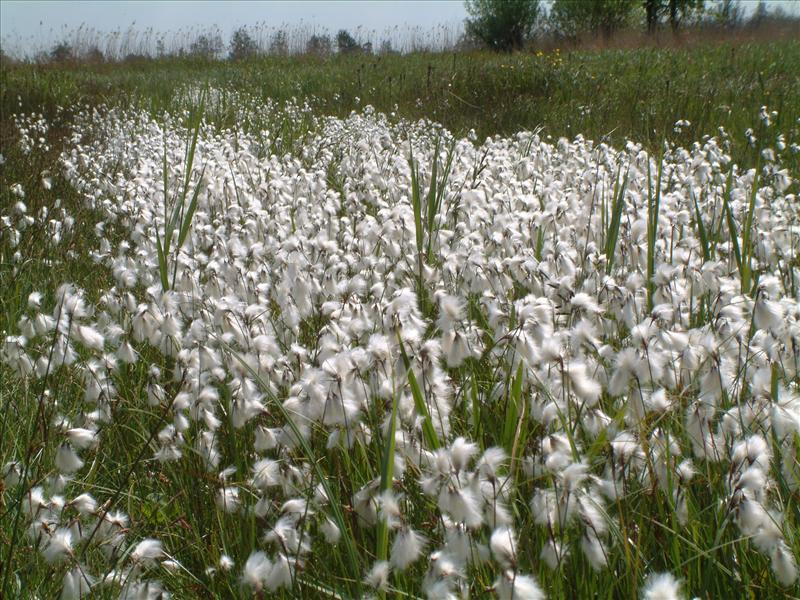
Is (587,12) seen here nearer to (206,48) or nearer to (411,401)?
(206,48)

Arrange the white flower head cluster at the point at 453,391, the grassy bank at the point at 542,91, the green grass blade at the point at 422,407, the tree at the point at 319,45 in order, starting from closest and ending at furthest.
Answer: the white flower head cluster at the point at 453,391, the green grass blade at the point at 422,407, the grassy bank at the point at 542,91, the tree at the point at 319,45

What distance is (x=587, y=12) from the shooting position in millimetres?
50500

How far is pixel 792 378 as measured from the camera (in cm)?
262

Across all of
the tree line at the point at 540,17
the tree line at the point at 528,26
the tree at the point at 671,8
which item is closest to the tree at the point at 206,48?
the tree line at the point at 528,26

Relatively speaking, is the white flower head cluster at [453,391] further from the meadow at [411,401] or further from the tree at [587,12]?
the tree at [587,12]

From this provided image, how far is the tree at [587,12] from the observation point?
1945 inches

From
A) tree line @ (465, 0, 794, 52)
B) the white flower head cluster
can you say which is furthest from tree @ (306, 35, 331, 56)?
the white flower head cluster

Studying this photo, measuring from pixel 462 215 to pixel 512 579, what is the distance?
3798 mm

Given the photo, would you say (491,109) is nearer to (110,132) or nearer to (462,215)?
(110,132)

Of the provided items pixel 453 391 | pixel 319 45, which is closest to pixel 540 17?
pixel 319 45

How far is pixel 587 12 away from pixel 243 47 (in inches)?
1178

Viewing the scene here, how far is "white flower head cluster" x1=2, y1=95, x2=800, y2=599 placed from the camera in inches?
66.2

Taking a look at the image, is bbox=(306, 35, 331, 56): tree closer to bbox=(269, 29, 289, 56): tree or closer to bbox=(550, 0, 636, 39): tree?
bbox=(269, 29, 289, 56): tree

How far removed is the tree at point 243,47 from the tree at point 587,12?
25.0 m
